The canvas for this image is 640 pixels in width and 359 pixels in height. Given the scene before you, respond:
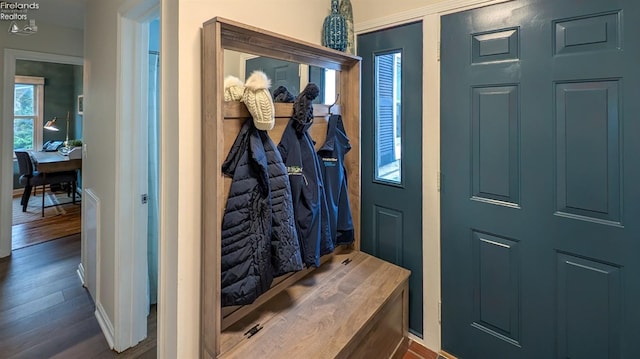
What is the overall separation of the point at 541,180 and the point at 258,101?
135 centimetres

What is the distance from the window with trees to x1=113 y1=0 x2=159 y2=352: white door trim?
6.16 m

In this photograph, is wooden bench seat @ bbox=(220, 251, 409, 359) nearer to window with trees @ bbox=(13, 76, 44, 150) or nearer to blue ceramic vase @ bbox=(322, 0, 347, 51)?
blue ceramic vase @ bbox=(322, 0, 347, 51)

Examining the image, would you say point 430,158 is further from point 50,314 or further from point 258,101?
point 50,314

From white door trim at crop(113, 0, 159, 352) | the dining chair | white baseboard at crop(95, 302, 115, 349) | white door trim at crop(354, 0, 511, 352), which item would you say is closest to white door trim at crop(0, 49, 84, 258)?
the dining chair

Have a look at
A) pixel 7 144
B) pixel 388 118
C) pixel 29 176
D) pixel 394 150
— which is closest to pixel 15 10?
pixel 7 144

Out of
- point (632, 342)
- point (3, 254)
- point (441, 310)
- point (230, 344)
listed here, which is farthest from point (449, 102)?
point (3, 254)

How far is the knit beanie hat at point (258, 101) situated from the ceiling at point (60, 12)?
2.23 metres

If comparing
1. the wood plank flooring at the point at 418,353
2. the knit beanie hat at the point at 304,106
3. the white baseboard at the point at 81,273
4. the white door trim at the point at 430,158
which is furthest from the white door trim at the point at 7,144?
the wood plank flooring at the point at 418,353

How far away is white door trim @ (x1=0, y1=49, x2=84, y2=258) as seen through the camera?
329 centimetres

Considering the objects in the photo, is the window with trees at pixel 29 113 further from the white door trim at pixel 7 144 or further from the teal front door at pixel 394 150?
the teal front door at pixel 394 150

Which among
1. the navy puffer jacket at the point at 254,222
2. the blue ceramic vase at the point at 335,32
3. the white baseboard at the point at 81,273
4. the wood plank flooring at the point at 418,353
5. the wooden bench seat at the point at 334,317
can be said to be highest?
the blue ceramic vase at the point at 335,32

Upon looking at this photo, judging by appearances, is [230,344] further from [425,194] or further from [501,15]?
[501,15]

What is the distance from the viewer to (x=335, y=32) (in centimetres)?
194

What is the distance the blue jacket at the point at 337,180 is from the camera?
1.89 metres
